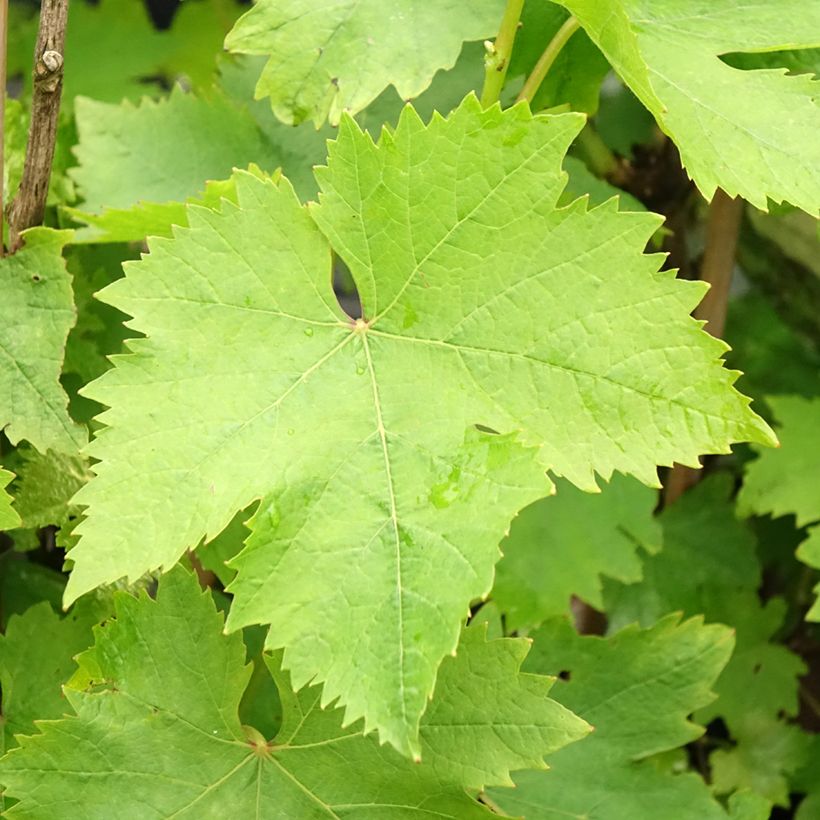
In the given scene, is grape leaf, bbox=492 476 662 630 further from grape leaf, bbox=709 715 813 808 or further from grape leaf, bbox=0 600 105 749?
grape leaf, bbox=0 600 105 749

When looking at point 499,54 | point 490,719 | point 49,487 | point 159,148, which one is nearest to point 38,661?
point 49,487

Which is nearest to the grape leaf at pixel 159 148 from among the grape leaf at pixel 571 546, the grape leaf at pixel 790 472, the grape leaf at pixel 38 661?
the grape leaf at pixel 38 661

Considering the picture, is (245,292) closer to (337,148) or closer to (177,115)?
(337,148)

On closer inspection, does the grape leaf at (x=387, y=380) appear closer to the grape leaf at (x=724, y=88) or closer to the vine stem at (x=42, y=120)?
the grape leaf at (x=724, y=88)

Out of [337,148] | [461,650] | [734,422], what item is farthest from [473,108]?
[461,650]

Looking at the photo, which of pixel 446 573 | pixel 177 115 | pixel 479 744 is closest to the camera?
pixel 446 573

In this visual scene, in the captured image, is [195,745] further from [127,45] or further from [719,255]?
[127,45]
